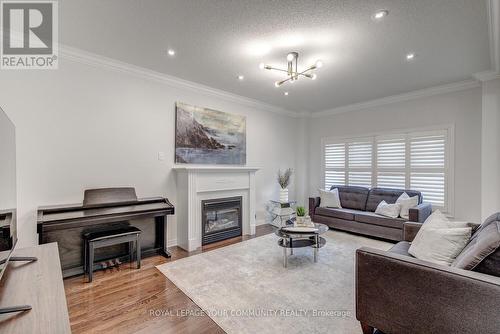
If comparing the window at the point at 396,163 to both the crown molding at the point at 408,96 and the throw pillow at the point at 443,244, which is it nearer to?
the crown molding at the point at 408,96

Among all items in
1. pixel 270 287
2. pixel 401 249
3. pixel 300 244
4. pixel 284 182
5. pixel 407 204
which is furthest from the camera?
pixel 284 182

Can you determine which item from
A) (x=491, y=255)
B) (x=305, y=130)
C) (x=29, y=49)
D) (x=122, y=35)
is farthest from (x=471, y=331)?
(x=305, y=130)

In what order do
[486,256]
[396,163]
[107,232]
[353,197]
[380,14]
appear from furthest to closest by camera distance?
[353,197]
[396,163]
[107,232]
[380,14]
[486,256]

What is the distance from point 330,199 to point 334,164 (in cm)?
116

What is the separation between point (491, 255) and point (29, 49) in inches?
185

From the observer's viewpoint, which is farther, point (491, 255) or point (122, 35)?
point (122, 35)

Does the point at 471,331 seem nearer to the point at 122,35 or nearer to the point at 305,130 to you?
the point at 122,35

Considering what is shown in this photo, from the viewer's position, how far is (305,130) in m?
6.18

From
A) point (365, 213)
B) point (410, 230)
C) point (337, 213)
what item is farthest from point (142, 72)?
point (365, 213)

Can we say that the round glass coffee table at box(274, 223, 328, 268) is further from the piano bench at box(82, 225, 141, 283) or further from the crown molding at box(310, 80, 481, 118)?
the crown molding at box(310, 80, 481, 118)

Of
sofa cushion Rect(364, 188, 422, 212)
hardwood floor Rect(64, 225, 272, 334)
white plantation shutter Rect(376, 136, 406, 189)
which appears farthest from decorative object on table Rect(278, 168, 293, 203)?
hardwood floor Rect(64, 225, 272, 334)

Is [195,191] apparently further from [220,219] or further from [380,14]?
[380,14]

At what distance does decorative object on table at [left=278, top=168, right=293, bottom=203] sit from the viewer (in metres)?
5.40

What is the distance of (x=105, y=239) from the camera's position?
2.73m
